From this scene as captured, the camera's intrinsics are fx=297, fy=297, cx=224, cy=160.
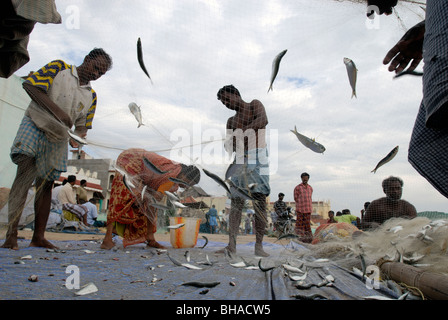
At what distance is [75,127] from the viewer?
12.2ft

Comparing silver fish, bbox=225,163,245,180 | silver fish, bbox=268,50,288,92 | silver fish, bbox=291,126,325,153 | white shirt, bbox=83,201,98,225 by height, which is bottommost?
white shirt, bbox=83,201,98,225

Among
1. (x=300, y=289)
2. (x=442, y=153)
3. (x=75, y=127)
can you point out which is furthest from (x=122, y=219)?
(x=442, y=153)

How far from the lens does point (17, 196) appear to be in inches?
128

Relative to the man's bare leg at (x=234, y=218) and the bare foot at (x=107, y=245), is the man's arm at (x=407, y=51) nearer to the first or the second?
the man's bare leg at (x=234, y=218)

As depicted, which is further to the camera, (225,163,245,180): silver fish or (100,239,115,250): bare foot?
(100,239,115,250): bare foot

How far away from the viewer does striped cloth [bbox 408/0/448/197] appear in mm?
1101

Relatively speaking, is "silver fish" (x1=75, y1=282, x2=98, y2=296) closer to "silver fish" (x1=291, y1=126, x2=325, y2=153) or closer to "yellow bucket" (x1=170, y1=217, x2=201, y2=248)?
"silver fish" (x1=291, y1=126, x2=325, y2=153)

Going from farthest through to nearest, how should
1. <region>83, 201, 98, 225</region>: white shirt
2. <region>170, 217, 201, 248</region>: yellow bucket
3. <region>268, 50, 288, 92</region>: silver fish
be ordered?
<region>83, 201, 98, 225</region>: white shirt → <region>170, 217, 201, 248</region>: yellow bucket → <region>268, 50, 288, 92</region>: silver fish

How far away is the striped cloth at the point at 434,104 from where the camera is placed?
110 centimetres

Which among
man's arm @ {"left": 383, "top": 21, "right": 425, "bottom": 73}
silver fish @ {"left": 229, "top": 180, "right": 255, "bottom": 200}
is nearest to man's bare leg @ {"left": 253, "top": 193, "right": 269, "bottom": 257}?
silver fish @ {"left": 229, "top": 180, "right": 255, "bottom": 200}

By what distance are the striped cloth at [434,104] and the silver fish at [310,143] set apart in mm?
1318

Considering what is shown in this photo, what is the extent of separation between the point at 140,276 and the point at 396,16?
2902 mm

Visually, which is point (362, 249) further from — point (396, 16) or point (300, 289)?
point (396, 16)

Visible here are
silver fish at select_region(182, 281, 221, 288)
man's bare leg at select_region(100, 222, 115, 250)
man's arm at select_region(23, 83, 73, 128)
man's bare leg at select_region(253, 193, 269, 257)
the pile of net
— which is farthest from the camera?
man's bare leg at select_region(100, 222, 115, 250)
